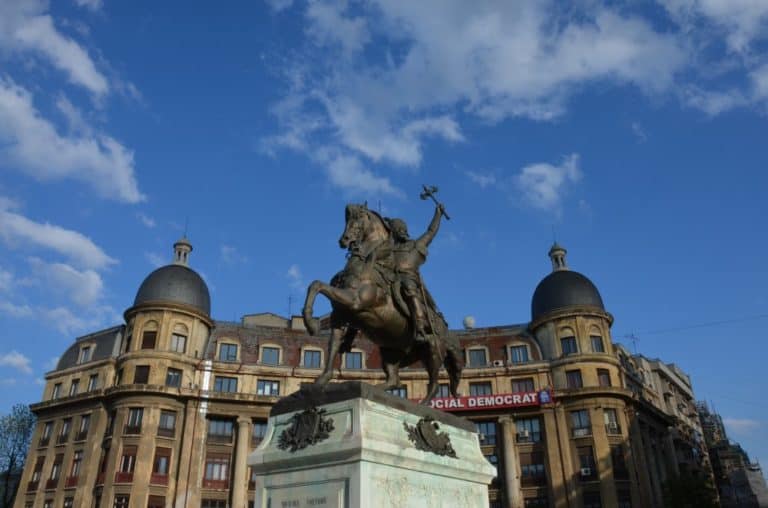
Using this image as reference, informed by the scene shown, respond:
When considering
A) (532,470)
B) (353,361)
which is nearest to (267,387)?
(353,361)

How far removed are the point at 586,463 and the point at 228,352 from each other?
99.8 ft

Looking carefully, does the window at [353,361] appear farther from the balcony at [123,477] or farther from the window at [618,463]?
the window at [618,463]

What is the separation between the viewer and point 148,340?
51.9 meters

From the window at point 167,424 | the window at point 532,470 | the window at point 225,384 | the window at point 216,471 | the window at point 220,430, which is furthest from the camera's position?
the window at point 225,384

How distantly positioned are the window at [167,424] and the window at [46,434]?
11657mm

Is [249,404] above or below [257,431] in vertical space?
above

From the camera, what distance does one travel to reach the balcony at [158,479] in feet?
153

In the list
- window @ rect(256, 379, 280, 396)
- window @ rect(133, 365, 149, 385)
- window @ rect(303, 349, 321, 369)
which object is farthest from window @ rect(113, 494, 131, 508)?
window @ rect(303, 349, 321, 369)

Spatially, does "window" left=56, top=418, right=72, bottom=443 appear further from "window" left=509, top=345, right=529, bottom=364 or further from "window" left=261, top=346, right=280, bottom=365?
"window" left=509, top=345, right=529, bottom=364

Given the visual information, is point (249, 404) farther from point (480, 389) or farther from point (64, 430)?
point (480, 389)

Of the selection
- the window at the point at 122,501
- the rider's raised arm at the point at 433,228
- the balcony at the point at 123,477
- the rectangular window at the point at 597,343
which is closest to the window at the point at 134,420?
the balcony at the point at 123,477

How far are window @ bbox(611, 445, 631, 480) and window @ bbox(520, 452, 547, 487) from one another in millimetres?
5180

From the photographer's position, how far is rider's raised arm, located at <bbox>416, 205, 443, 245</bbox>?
12320 mm

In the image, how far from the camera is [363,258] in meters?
10.7
